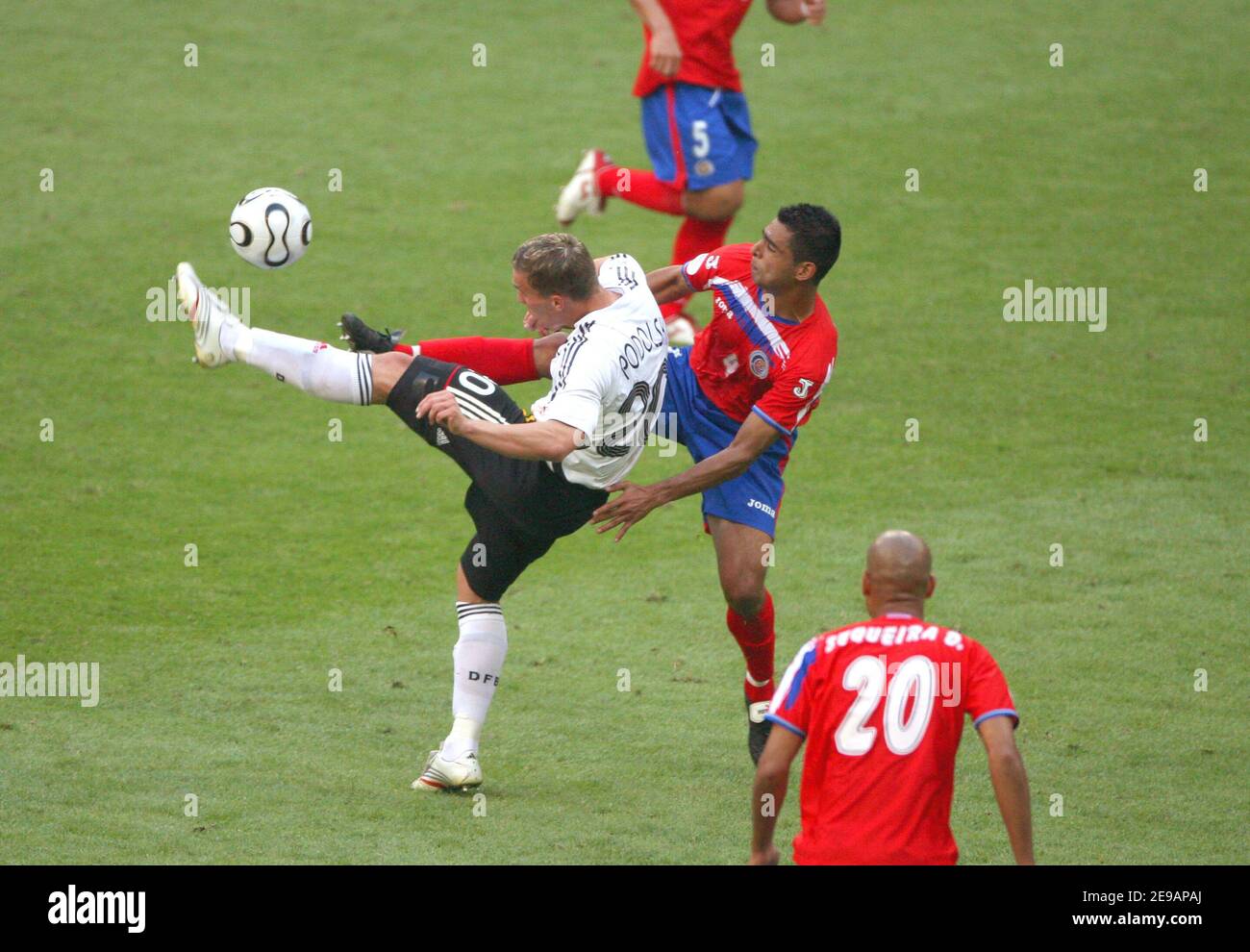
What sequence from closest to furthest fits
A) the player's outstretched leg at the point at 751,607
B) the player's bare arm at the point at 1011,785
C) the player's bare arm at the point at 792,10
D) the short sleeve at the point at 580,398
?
the player's bare arm at the point at 1011,785 → the short sleeve at the point at 580,398 → the player's outstretched leg at the point at 751,607 → the player's bare arm at the point at 792,10

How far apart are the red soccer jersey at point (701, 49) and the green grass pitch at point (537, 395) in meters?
2.08

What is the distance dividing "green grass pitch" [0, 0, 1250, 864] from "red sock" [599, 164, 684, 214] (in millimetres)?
1296

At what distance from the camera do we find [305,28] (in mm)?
16641

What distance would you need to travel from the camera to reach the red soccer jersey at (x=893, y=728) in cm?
398

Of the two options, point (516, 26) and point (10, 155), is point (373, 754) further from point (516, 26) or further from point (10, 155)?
point (516, 26)

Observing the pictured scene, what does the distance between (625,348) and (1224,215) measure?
949cm

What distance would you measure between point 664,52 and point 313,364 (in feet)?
16.4

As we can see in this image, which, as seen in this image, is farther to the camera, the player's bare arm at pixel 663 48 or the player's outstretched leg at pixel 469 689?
the player's bare arm at pixel 663 48

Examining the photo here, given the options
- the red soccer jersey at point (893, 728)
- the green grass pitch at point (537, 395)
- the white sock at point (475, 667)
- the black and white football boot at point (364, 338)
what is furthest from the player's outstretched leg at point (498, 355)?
the red soccer jersey at point (893, 728)

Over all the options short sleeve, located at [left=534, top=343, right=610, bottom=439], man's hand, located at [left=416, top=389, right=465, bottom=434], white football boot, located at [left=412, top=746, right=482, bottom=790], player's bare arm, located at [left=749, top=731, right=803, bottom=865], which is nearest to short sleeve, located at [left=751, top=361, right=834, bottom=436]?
short sleeve, located at [left=534, top=343, right=610, bottom=439]

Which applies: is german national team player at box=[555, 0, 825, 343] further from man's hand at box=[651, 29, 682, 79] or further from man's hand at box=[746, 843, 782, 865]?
man's hand at box=[746, 843, 782, 865]

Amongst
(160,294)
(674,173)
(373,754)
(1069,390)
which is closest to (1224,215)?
(1069,390)

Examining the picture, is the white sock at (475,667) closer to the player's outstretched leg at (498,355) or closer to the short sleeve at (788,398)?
the player's outstretched leg at (498,355)

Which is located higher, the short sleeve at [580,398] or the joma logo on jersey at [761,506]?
the short sleeve at [580,398]
